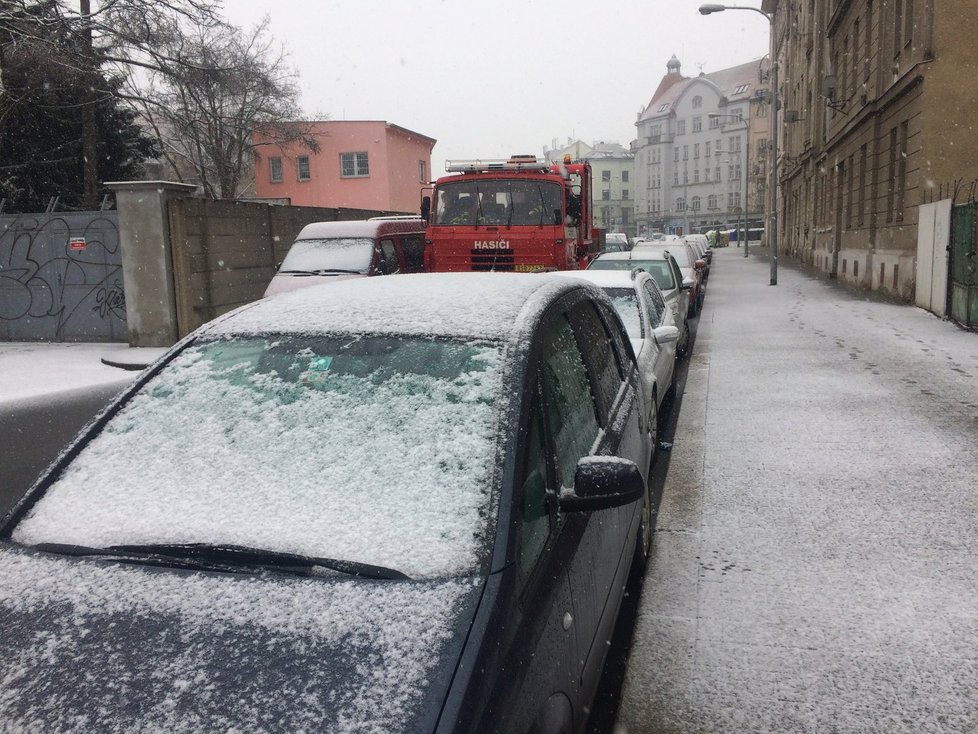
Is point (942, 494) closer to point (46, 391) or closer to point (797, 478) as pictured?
point (797, 478)

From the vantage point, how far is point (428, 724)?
5.43ft

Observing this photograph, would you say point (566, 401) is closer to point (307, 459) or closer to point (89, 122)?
point (307, 459)

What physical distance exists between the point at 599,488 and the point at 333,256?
40.9 ft

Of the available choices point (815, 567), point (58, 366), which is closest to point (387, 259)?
point (58, 366)

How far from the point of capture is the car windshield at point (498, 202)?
14031 millimetres

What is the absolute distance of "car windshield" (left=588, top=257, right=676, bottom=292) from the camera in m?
13.0

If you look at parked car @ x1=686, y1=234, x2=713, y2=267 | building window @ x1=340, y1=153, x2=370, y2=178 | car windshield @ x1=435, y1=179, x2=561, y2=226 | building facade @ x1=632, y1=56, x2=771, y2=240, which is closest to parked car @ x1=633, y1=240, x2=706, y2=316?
car windshield @ x1=435, y1=179, x2=561, y2=226

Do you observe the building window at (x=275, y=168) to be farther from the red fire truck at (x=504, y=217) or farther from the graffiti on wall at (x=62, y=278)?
the red fire truck at (x=504, y=217)

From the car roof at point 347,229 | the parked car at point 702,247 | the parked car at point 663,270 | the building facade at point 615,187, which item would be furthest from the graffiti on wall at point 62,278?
the building facade at point 615,187

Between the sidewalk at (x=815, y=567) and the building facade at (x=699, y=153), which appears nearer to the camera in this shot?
Result: the sidewalk at (x=815, y=567)

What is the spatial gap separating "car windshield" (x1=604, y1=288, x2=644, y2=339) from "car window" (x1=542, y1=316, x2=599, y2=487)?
381 centimetres

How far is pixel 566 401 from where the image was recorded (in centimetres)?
293

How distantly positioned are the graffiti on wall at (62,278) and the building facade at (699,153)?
85764 mm

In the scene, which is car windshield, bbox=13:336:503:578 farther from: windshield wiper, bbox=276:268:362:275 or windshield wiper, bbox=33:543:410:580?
windshield wiper, bbox=276:268:362:275
